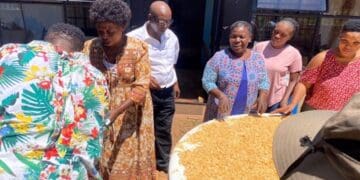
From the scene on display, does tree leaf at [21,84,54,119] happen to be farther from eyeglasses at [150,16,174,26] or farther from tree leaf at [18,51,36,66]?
eyeglasses at [150,16,174,26]

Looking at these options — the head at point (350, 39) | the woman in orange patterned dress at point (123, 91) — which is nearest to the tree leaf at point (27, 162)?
the woman in orange patterned dress at point (123, 91)

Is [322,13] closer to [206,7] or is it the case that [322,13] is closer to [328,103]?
[206,7]

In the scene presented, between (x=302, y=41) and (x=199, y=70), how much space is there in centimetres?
208

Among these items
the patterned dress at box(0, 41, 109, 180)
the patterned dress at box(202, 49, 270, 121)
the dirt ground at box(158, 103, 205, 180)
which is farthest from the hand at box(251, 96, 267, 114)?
the dirt ground at box(158, 103, 205, 180)

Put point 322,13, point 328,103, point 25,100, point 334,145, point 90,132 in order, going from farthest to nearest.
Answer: point 322,13, point 328,103, point 90,132, point 25,100, point 334,145

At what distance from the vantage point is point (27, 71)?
156 cm

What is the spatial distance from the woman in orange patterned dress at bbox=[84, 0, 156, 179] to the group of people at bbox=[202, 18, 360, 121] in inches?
21.6

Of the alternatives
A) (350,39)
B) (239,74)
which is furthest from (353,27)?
(239,74)

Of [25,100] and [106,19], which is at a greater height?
[106,19]

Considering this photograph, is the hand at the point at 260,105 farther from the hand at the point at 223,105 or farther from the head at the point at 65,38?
the head at the point at 65,38

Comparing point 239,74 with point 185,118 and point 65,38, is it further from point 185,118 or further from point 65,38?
point 185,118

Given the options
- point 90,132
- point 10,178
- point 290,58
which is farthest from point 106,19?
point 290,58

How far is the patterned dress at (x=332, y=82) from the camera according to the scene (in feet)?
8.53

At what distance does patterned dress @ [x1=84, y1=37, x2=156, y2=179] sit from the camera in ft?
8.34
